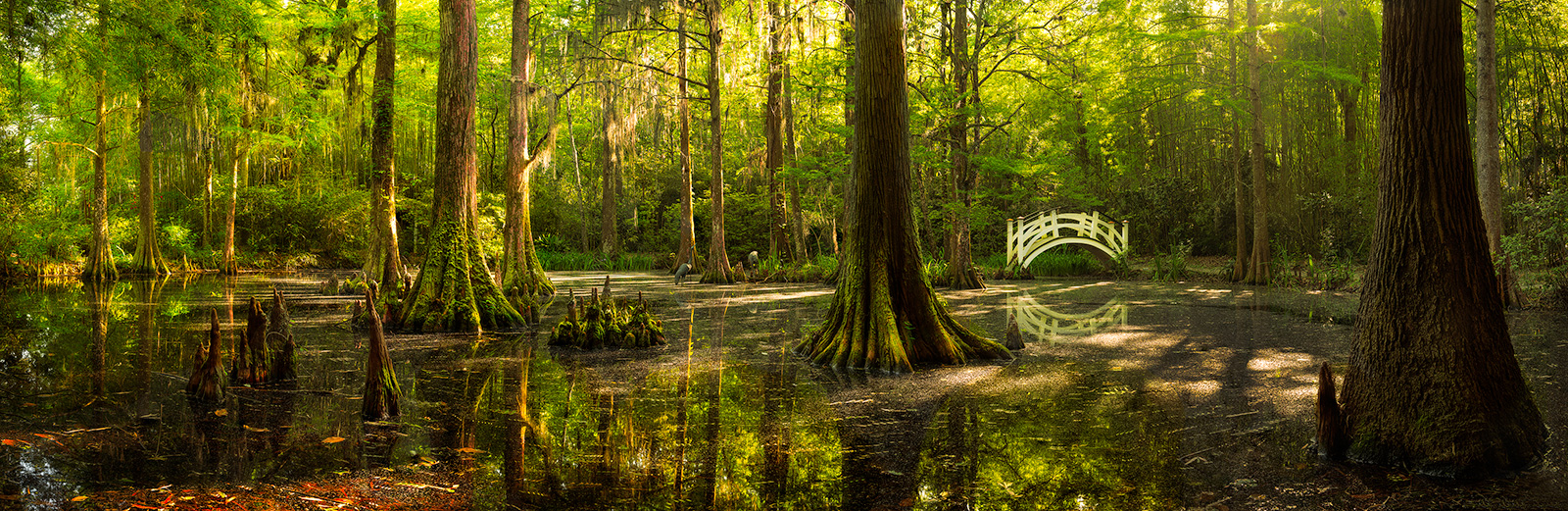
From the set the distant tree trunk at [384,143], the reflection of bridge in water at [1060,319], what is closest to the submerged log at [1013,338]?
the reflection of bridge in water at [1060,319]

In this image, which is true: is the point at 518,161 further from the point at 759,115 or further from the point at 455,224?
the point at 759,115

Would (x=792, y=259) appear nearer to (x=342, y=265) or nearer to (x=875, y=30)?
(x=875, y=30)

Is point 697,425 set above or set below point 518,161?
below

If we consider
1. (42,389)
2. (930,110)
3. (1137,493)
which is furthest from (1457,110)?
(930,110)

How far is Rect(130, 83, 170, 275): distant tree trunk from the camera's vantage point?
20.2 m

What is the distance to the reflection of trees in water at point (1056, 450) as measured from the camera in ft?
11.5

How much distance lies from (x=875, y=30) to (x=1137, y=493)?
200 inches

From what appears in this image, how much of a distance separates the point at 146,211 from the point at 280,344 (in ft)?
61.6

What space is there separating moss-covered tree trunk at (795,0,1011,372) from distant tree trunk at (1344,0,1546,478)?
3.57 metres

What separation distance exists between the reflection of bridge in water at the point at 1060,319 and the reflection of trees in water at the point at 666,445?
12.0ft

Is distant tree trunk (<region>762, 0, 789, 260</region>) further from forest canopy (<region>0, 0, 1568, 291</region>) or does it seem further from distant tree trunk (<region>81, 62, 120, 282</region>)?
distant tree trunk (<region>81, 62, 120, 282</region>)

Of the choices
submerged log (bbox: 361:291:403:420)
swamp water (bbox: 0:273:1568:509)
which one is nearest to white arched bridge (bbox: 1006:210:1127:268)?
swamp water (bbox: 0:273:1568:509)

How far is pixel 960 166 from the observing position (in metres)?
18.0

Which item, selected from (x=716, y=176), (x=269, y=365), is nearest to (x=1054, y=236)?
(x=716, y=176)
